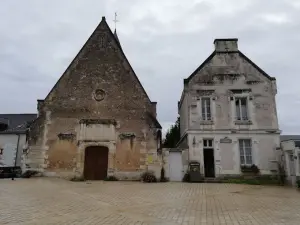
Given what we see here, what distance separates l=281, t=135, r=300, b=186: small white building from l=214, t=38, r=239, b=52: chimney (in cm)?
710

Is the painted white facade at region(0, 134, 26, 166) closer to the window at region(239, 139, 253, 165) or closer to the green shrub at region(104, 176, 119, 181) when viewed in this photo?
the green shrub at region(104, 176, 119, 181)

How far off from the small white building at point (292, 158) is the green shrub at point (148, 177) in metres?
7.64

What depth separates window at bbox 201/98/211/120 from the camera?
62.3 ft

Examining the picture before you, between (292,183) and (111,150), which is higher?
(111,150)

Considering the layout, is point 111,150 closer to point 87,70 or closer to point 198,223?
point 87,70

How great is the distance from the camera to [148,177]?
1681cm

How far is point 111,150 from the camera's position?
58.4 feet

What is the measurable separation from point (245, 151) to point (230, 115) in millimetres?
2434

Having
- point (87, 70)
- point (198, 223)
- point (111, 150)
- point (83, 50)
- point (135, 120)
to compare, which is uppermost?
point (83, 50)

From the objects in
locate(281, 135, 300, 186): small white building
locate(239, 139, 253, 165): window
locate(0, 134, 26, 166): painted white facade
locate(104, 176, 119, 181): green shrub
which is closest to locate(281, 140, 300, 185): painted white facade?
locate(281, 135, 300, 186): small white building

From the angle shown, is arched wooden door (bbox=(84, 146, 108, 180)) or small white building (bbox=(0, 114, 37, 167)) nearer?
arched wooden door (bbox=(84, 146, 108, 180))

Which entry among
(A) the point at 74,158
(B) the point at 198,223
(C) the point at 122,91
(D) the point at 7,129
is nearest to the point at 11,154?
(D) the point at 7,129

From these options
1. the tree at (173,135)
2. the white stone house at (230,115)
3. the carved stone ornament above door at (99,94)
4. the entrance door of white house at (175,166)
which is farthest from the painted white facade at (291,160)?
the tree at (173,135)

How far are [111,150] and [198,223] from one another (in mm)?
12585
